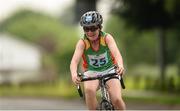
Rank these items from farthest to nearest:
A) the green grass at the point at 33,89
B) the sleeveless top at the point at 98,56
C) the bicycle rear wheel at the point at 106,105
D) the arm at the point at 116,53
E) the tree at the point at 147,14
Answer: the green grass at the point at 33,89
the tree at the point at 147,14
the sleeveless top at the point at 98,56
the bicycle rear wheel at the point at 106,105
the arm at the point at 116,53

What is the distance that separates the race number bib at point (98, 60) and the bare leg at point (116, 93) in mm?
354

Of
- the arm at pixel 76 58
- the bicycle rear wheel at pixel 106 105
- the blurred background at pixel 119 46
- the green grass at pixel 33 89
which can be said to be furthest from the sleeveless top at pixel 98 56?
the green grass at pixel 33 89

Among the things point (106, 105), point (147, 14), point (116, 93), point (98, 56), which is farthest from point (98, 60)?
point (147, 14)

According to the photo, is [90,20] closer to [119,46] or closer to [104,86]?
[104,86]

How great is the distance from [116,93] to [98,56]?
636 millimetres

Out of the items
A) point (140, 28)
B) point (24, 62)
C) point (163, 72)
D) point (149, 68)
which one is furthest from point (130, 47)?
→ point (140, 28)

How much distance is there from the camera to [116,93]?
1101cm

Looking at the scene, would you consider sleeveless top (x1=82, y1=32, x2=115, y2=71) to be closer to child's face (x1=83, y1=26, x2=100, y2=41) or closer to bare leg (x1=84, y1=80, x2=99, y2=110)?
child's face (x1=83, y1=26, x2=100, y2=41)

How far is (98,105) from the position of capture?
437 inches

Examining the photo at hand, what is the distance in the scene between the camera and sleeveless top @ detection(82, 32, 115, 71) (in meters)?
11.2

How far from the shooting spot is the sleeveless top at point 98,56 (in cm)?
1124

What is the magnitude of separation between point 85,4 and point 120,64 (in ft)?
79.5

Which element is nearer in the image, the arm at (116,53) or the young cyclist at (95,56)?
the arm at (116,53)

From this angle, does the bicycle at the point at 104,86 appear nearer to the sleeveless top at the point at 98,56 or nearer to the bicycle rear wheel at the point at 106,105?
the bicycle rear wheel at the point at 106,105
